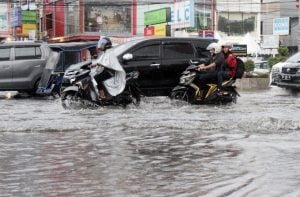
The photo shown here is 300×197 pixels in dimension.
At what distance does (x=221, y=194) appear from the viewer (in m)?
5.22

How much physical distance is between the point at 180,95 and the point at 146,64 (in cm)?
107

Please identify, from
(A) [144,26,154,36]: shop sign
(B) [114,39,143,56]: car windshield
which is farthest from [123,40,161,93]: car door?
(A) [144,26,154,36]: shop sign

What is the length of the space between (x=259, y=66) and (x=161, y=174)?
3138 cm

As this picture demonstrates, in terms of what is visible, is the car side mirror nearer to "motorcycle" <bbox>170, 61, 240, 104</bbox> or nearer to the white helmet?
"motorcycle" <bbox>170, 61, 240, 104</bbox>

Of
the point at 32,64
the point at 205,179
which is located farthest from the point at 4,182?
the point at 32,64

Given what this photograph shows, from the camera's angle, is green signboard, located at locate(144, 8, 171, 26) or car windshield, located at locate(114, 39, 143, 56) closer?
car windshield, located at locate(114, 39, 143, 56)

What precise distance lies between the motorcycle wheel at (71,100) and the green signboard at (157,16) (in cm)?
3849

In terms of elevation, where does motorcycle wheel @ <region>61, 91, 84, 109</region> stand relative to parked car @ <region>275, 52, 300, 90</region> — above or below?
below

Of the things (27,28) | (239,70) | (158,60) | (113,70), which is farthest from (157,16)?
(113,70)

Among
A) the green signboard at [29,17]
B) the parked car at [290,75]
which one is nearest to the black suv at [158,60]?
the parked car at [290,75]

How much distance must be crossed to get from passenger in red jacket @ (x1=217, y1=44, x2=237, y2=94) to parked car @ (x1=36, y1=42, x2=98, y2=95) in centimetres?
469

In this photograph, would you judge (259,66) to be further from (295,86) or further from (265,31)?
(265,31)

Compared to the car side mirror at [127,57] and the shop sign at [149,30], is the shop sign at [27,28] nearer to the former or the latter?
the shop sign at [149,30]

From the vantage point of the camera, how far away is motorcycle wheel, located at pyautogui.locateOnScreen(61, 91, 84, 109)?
1293cm
